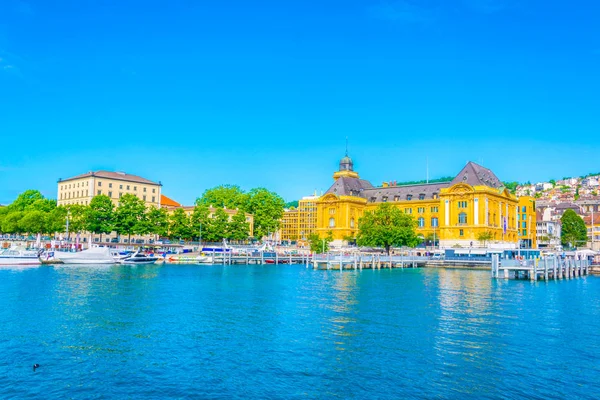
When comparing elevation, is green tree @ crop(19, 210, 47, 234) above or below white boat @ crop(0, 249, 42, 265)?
above

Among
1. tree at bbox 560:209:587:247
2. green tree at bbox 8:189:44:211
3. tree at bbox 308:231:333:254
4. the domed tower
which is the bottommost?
tree at bbox 308:231:333:254

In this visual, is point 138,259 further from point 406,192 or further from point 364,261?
point 406,192

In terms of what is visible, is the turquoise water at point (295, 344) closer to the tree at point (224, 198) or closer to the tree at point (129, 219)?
the tree at point (129, 219)

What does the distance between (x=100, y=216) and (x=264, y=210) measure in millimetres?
42483

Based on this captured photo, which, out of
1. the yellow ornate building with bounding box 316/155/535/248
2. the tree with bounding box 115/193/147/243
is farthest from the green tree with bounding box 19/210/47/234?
the yellow ornate building with bounding box 316/155/535/248

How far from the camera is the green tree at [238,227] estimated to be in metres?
125

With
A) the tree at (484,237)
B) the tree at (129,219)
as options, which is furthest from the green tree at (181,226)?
the tree at (484,237)

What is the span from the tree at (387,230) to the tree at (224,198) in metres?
43.4

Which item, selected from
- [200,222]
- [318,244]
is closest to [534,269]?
[318,244]

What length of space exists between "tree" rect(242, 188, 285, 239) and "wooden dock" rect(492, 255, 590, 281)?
2934 inches

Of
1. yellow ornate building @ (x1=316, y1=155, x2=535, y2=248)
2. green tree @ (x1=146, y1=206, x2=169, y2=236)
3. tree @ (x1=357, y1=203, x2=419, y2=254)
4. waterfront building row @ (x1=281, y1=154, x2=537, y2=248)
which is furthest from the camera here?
waterfront building row @ (x1=281, y1=154, x2=537, y2=248)

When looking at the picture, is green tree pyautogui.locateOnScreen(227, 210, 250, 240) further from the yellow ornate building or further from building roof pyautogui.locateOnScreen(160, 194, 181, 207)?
Result: building roof pyautogui.locateOnScreen(160, 194, 181, 207)

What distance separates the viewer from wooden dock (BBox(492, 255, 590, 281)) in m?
69.3

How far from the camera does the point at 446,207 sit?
125188 millimetres
